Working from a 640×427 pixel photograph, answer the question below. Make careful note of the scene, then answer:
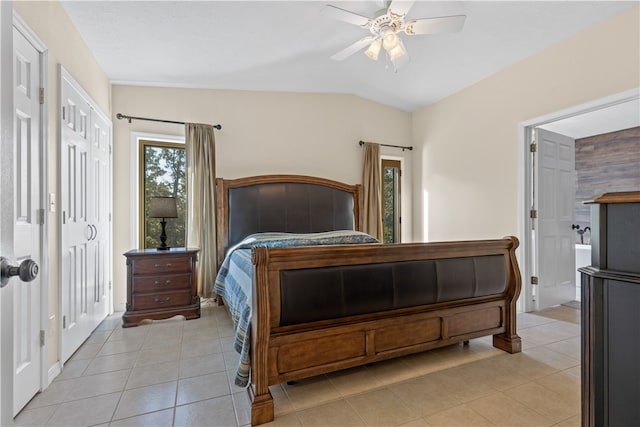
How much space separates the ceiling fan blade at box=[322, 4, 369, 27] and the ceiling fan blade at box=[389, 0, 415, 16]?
0.20 meters

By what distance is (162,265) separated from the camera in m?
3.08

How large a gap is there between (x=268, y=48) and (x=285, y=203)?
174 centimetres

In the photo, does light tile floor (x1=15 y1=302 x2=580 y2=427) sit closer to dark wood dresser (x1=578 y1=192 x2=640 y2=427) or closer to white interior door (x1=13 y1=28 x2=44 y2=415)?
white interior door (x1=13 y1=28 x2=44 y2=415)

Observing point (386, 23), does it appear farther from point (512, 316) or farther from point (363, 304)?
point (512, 316)

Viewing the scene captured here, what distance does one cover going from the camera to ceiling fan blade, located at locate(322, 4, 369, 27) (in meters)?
2.07

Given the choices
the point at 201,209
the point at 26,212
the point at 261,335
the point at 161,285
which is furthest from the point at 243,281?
the point at 201,209

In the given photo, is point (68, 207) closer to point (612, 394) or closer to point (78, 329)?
point (78, 329)

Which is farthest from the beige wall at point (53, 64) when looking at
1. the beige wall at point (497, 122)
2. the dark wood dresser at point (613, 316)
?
the beige wall at point (497, 122)

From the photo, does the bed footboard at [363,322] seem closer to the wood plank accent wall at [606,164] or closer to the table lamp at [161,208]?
the table lamp at [161,208]

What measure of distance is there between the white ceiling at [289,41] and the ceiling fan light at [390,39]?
297 mm

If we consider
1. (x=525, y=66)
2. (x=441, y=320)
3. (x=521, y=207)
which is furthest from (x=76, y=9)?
(x=521, y=207)

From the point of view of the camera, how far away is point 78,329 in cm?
248

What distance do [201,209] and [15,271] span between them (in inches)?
115

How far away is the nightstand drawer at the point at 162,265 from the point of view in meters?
3.00
